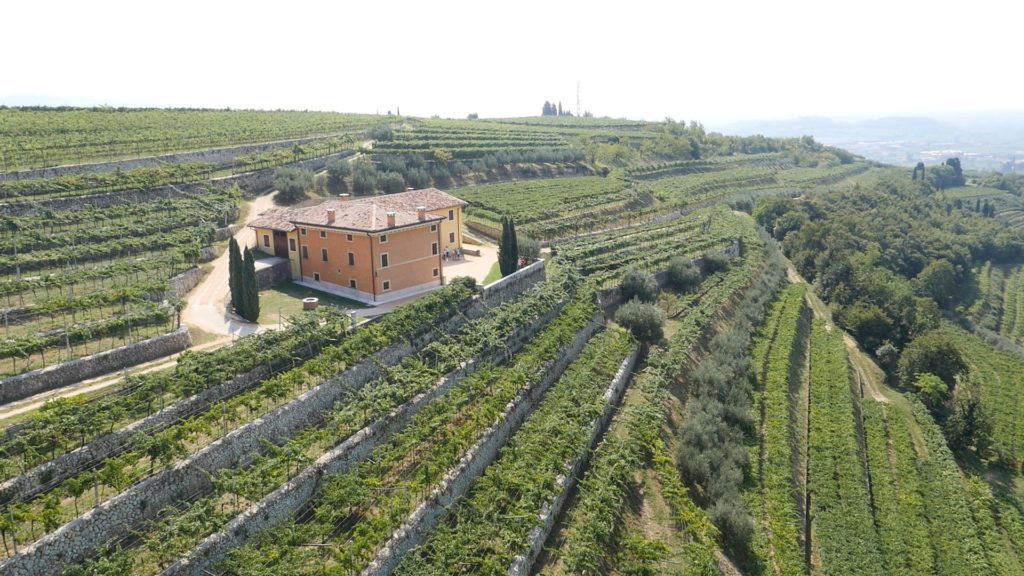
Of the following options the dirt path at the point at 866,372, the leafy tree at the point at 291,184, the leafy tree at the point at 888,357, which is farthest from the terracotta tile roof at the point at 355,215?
the leafy tree at the point at 888,357

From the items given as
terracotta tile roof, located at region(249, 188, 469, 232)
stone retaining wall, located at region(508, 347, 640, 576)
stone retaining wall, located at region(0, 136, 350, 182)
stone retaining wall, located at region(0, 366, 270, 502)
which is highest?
stone retaining wall, located at region(0, 136, 350, 182)

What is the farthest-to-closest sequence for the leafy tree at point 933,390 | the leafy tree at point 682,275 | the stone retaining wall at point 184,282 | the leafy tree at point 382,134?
the leafy tree at point 382,134, the leafy tree at point 682,275, the leafy tree at point 933,390, the stone retaining wall at point 184,282

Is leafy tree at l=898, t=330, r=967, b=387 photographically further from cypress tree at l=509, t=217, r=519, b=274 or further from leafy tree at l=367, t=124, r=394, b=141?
leafy tree at l=367, t=124, r=394, b=141

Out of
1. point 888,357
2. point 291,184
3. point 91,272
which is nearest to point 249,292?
point 91,272

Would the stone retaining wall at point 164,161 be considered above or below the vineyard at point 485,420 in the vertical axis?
above

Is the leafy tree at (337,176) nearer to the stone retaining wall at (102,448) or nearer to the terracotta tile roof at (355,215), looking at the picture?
the terracotta tile roof at (355,215)

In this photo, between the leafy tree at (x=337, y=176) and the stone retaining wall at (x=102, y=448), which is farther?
the leafy tree at (x=337, y=176)

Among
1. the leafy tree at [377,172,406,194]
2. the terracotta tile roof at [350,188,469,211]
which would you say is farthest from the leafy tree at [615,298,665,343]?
the leafy tree at [377,172,406,194]
